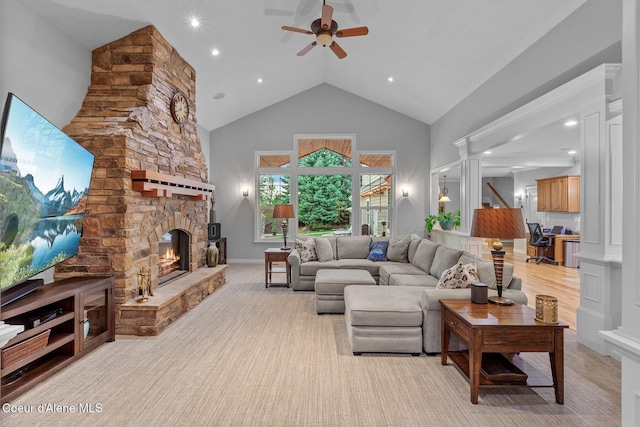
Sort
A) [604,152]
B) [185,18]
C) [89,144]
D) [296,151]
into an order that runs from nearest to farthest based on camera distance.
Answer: [604,152] → [89,144] → [185,18] → [296,151]

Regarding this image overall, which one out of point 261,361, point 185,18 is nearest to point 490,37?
point 185,18

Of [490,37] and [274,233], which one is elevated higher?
[490,37]

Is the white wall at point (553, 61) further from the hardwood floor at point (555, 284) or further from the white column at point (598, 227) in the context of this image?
the hardwood floor at point (555, 284)

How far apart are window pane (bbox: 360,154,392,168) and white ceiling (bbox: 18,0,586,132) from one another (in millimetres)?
1383

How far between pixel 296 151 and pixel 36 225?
235 inches

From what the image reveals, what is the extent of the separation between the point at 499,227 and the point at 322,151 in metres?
5.86

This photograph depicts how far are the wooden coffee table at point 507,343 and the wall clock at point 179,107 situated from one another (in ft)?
13.6

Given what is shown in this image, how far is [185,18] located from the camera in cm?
398

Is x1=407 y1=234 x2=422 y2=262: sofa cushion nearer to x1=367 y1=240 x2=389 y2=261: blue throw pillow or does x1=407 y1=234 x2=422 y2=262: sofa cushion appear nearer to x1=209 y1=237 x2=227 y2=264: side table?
x1=367 y1=240 x2=389 y2=261: blue throw pillow

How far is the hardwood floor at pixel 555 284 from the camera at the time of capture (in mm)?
4255

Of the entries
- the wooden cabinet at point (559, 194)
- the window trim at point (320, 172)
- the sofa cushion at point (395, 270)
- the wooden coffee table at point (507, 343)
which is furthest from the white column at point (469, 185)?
the wooden cabinet at point (559, 194)

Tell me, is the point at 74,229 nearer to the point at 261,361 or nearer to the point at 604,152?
the point at 261,361

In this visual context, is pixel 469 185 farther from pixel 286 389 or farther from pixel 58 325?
pixel 58 325

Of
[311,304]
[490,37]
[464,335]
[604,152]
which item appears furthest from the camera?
[311,304]
